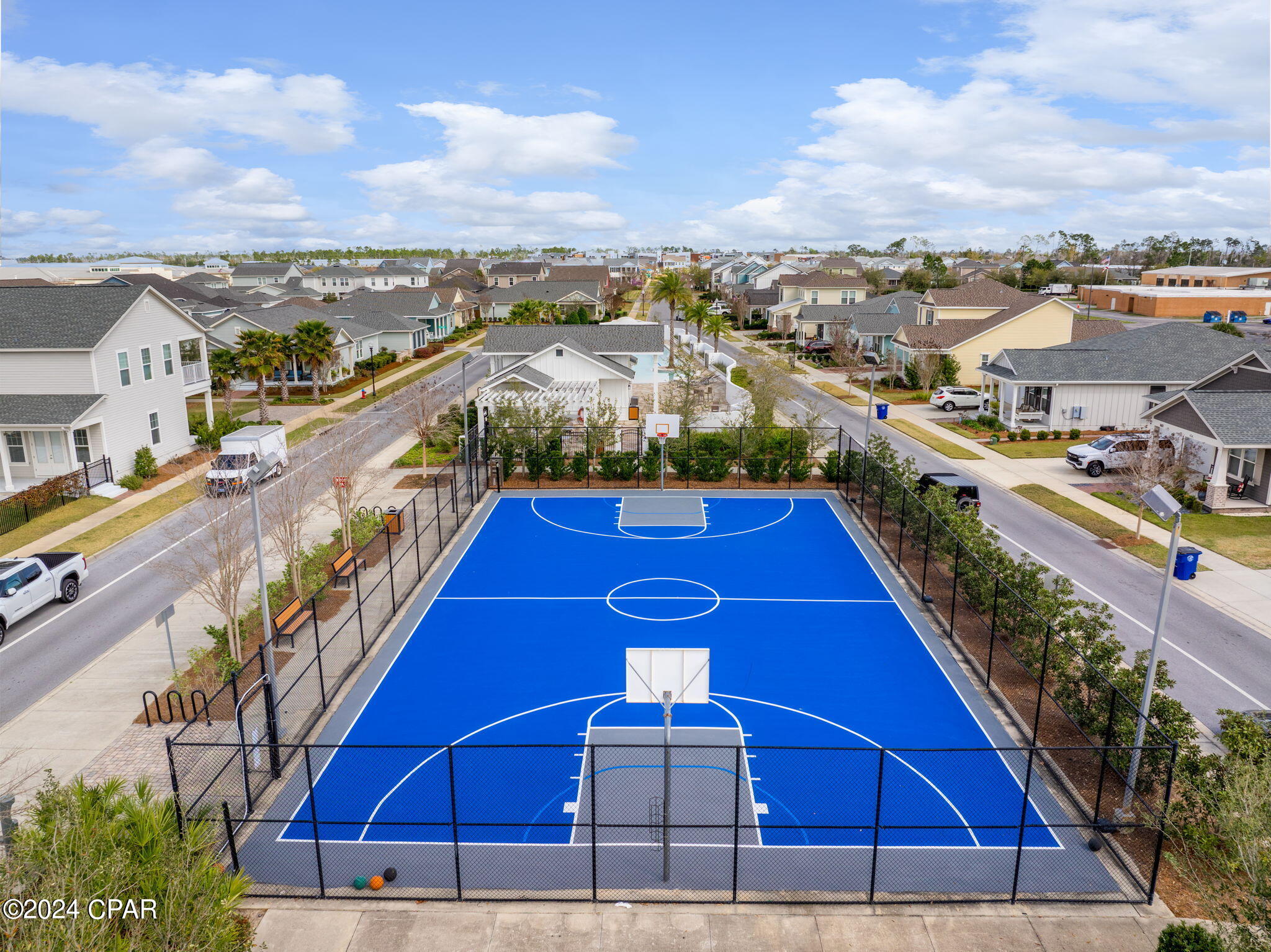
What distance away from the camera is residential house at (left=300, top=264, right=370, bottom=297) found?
12888 centimetres

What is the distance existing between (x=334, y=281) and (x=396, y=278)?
530 inches

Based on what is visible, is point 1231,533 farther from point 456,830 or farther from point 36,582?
point 36,582

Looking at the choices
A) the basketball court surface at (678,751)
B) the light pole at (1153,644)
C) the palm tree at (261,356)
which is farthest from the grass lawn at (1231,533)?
the palm tree at (261,356)

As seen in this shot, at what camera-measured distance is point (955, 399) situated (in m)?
53.9

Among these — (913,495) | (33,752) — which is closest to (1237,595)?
(913,495)

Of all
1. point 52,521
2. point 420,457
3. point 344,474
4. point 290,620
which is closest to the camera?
point 290,620

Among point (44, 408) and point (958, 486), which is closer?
point (958, 486)

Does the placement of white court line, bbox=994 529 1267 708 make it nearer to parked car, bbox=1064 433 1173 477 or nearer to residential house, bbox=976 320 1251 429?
parked car, bbox=1064 433 1173 477

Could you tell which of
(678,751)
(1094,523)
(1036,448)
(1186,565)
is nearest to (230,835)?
(678,751)

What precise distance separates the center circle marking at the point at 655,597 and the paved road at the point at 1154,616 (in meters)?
10.4

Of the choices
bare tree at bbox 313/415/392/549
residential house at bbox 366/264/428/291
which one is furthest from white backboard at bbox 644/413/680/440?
residential house at bbox 366/264/428/291

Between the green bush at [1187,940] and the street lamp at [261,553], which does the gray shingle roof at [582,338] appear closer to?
the street lamp at [261,553]

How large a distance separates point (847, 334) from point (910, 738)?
60.3 meters

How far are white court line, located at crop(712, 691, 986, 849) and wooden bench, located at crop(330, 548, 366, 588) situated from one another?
36.6 ft
